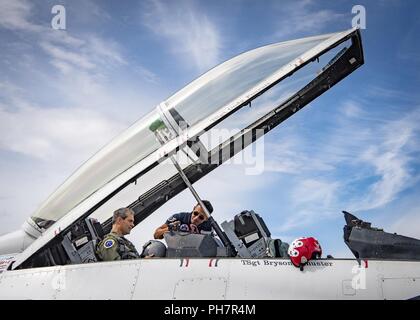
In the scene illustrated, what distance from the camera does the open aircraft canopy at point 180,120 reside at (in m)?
5.68

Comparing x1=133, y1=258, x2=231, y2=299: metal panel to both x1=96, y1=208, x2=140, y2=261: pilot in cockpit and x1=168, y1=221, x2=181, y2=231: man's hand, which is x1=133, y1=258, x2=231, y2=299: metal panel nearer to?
x1=96, y1=208, x2=140, y2=261: pilot in cockpit

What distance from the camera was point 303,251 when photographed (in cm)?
490

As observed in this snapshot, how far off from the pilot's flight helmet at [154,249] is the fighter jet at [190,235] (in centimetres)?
11

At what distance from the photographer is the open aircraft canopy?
5.68 meters

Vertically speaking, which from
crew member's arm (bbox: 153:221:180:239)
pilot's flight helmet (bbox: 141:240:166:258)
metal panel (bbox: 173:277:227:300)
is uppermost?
crew member's arm (bbox: 153:221:180:239)

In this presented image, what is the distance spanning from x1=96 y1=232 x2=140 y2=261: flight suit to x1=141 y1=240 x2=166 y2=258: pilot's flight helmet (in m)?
0.19

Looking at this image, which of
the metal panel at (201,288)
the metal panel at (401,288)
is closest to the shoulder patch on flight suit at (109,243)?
the metal panel at (201,288)

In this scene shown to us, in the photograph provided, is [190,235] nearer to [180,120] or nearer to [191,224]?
[191,224]

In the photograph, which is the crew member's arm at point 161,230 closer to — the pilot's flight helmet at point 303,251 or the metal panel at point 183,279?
the metal panel at point 183,279

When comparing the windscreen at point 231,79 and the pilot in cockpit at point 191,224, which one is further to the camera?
the pilot in cockpit at point 191,224

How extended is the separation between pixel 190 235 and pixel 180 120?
1.54m

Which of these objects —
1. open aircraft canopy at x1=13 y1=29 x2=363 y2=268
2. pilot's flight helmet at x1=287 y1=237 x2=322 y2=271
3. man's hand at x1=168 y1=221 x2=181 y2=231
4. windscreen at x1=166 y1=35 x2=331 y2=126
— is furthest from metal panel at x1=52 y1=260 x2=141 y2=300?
windscreen at x1=166 y1=35 x2=331 y2=126

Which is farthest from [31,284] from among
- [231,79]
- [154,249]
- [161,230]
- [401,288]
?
[401,288]
